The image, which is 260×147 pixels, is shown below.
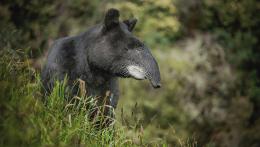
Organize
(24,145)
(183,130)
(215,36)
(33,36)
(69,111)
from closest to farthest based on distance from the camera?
(24,145) < (69,111) < (183,130) < (33,36) < (215,36)

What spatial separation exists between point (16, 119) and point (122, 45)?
7.42 ft

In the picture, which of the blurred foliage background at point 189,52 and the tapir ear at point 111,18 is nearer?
the tapir ear at point 111,18

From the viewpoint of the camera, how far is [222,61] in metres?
16.8

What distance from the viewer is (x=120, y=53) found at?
6.43 meters

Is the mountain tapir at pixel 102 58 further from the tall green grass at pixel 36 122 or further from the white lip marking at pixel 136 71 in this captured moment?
the tall green grass at pixel 36 122

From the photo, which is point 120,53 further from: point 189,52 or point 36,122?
point 189,52

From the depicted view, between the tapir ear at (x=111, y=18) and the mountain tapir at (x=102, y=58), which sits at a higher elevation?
the tapir ear at (x=111, y=18)

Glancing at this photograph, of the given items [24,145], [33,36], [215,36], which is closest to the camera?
[24,145]

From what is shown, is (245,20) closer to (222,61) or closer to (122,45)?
(222,61)

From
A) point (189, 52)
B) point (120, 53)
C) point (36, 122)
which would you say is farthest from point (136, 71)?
point (189, 52)

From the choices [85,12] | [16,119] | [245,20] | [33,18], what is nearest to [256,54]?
[245,20]

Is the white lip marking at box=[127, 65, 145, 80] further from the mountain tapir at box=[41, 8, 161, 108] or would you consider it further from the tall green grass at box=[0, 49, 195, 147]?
the tall green grass at box=[0, 49, 195, 147]

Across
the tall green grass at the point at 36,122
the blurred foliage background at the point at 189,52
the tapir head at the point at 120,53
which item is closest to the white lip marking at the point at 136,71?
the tapir head at the point at 120,53

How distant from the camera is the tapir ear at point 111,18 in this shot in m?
6.52
